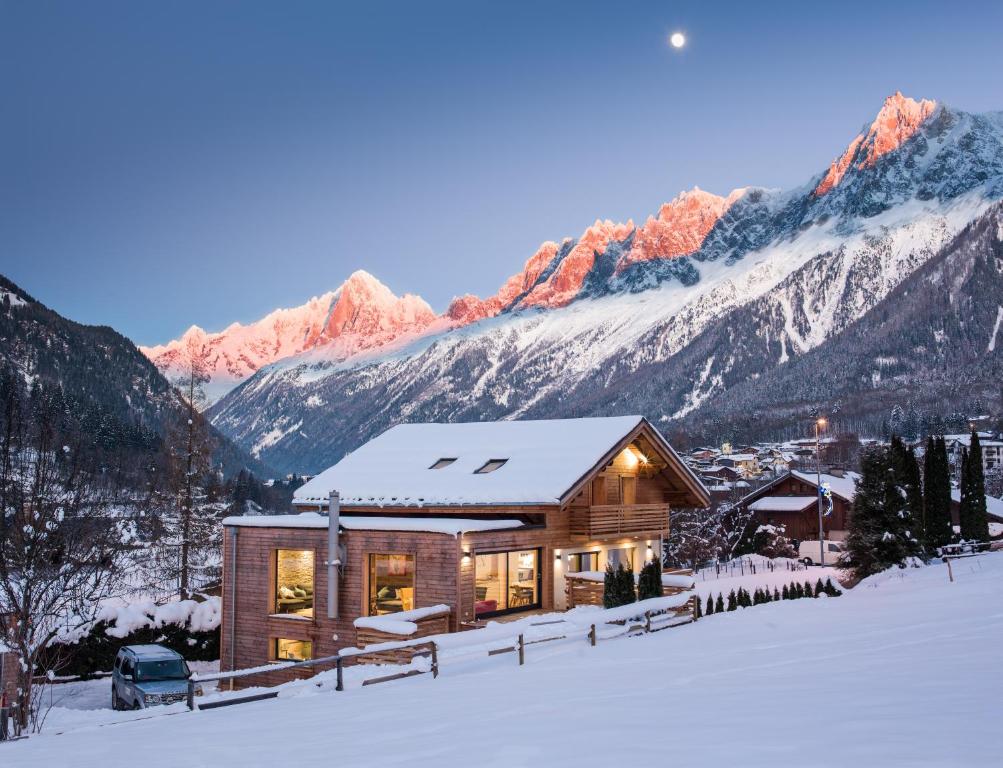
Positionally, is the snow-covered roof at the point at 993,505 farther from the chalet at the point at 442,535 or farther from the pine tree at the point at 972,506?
the chalet at the point at 442,535

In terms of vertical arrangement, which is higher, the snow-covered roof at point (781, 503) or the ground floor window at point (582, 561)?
the snow-covered roof at point (781, 503)

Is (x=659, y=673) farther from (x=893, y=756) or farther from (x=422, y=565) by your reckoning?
(x=422, y=565)

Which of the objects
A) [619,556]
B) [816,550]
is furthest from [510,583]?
[816,550]

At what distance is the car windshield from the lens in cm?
2383

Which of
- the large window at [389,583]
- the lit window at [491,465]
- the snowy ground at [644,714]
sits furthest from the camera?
the lit window at [491,465]

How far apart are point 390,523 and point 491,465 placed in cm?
480

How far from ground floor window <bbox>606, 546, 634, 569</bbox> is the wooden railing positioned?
0.88m

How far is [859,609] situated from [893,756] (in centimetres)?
1833

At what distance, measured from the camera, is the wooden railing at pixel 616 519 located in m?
27.0

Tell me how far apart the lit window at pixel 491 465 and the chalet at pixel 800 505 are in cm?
4234

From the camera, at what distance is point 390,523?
24.1 m

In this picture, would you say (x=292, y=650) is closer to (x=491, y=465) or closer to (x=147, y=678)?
(x=147, y=678)

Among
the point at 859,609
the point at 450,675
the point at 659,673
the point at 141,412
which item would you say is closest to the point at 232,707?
the point at 450,675

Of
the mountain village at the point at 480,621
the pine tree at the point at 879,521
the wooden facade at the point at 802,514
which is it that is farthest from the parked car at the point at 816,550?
the pine tree at the point at 879,521
